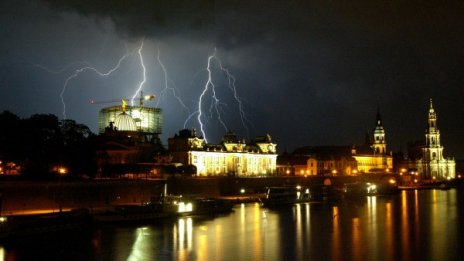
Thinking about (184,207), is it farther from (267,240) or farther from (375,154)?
(375,154)

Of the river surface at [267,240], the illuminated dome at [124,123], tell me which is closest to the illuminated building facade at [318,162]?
the illuminated dome at [124,123]

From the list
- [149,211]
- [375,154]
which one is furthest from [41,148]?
[375,154]

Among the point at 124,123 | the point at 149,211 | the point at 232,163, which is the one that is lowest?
the point at 149,211

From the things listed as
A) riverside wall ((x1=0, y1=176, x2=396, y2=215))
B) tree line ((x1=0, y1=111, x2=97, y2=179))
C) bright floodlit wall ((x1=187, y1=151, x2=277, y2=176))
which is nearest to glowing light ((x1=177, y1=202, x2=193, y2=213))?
riverside wall ((x1=0, y1=176, x2=396, y2=215))

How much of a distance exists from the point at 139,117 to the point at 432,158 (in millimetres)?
86424

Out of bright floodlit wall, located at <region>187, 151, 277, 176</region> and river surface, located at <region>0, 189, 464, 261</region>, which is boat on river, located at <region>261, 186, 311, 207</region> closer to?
river surface, located at <region>0, 189, 464, 261</region>

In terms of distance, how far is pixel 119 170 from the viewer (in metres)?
69.4

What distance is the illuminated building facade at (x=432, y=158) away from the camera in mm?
162000

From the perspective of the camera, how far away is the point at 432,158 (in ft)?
534

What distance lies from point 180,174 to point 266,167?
33.2 m

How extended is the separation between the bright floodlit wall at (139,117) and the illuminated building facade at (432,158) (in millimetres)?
79877

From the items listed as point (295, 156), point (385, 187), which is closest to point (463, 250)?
point (385, 187)

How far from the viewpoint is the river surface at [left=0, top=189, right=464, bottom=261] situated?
36500 mm

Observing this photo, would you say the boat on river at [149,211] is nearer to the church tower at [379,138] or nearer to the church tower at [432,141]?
the church tower at [379,138]
